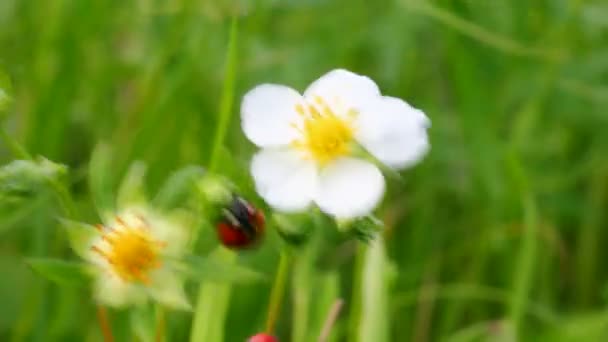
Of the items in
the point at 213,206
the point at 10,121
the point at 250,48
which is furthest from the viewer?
the point at 10,121

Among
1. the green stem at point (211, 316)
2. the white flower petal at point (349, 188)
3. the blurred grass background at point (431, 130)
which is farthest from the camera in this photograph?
the blurred grass background at point (431, 130)

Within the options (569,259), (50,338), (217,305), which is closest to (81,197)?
(50,338)

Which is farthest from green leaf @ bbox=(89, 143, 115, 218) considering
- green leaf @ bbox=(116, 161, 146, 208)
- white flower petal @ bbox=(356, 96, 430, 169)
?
white flower petal @ bbox=(356, 96, 430, 169)

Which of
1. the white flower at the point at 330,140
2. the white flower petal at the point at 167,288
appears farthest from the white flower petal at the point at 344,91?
the white flower petal at the point at 167,288

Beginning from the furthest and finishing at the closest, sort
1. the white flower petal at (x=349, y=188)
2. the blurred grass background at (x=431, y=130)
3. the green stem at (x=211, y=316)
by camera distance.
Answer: the blurred grass background at (x=431, y=130) → the green stem at (x=211, y=316) → the white flower petal at (x=349, y=188)

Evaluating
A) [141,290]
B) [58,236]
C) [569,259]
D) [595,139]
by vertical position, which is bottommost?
[141,290]

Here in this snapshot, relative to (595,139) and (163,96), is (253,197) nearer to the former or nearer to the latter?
(163,96)

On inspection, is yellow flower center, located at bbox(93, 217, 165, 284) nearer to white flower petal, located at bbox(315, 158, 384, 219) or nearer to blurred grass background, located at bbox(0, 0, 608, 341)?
white flower petal, located at bbox(315, 158, 384, 219)

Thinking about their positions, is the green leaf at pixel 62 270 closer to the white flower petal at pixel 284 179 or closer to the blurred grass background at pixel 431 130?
the white flower petal at pixel 284 179
